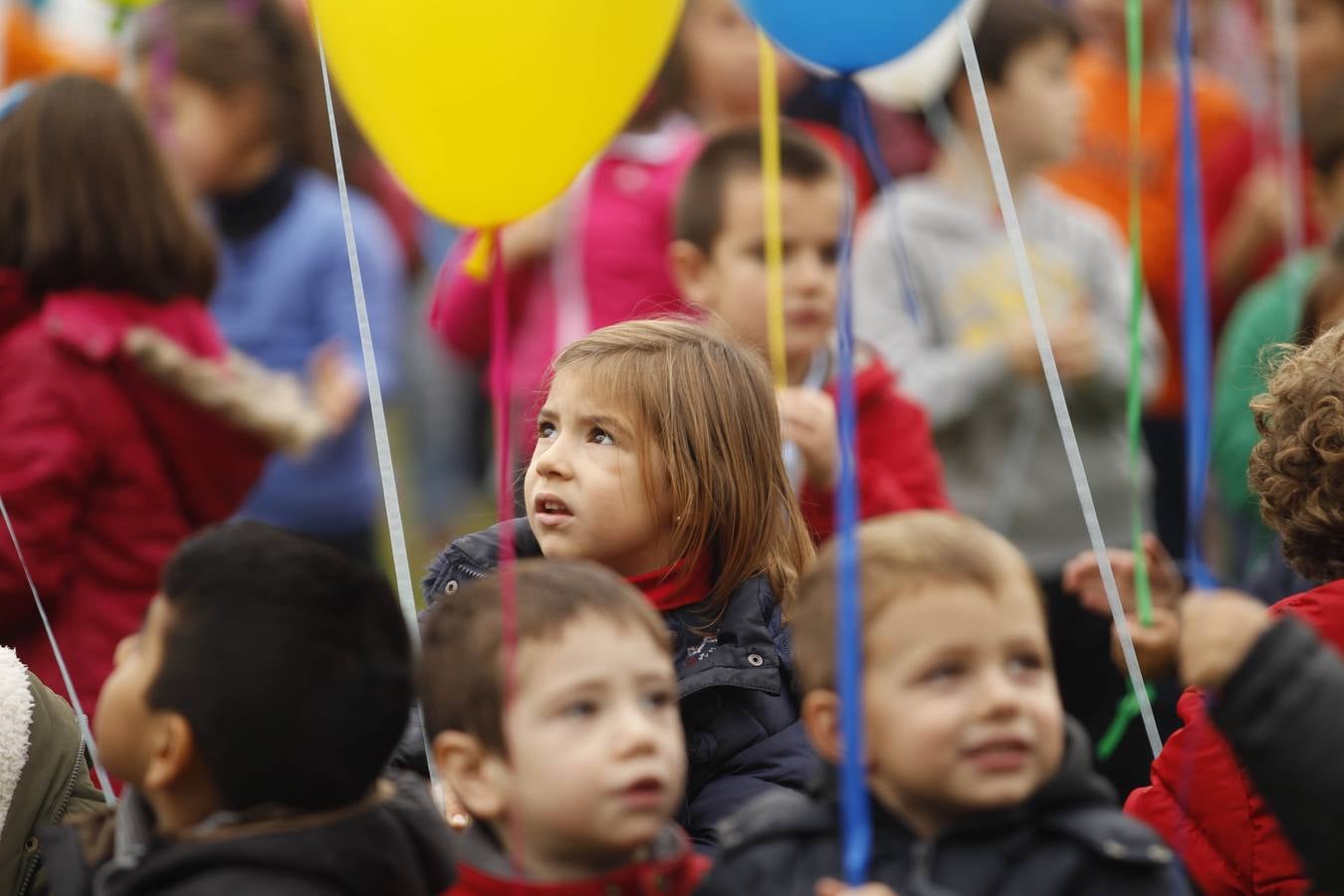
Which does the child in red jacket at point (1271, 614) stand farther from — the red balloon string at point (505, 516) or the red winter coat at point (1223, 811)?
the red balloon string at point (505, 516)

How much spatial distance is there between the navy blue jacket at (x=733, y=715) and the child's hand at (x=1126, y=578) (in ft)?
1.41

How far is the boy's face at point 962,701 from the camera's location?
1.88m

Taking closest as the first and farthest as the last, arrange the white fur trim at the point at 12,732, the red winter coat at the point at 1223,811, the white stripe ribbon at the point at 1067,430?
the red winter coat at the point at 1223,811 → the white fur trim at the point at 12,732 → the white stripe ribbon at the point at 1067,430

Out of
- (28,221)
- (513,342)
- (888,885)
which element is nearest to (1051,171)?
(513,342)

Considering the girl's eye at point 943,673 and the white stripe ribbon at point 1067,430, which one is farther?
the white stripe ribbon at point 1067,430

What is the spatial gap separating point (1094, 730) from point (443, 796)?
1.14 m

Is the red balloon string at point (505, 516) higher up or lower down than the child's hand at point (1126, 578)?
higher up

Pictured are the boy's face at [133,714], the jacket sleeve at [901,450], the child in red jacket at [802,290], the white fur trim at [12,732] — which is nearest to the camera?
the boy's face at [133,714]

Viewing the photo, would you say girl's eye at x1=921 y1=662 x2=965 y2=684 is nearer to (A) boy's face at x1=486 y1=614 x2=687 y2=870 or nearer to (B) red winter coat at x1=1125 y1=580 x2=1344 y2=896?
(A) boy's face at x1=486 y1=614 x2=687 y2=870

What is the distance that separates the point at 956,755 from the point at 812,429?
1.45 meters

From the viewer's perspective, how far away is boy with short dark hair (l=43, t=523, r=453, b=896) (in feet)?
6.55

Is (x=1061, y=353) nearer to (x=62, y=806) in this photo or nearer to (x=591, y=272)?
(x=591, y=272)

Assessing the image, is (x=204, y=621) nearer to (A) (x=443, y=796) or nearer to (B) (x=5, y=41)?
(A) (x=443, y=796)

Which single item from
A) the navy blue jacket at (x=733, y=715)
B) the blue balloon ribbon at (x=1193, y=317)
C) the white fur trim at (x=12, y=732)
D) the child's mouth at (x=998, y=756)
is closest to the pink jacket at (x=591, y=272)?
the navy blue jacket at (x=733, y=715)
